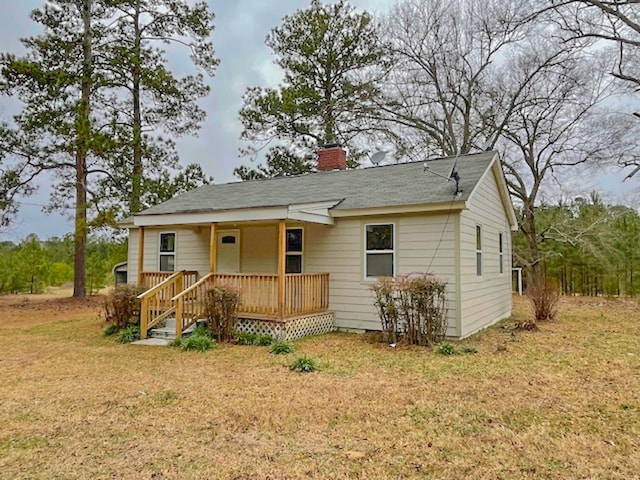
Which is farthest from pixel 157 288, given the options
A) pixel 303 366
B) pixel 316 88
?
pixel 316 88

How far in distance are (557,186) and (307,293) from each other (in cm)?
1551

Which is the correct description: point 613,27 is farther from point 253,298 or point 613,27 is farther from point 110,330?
point 110,330

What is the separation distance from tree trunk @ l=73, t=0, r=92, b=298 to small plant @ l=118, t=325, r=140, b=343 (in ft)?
28.5

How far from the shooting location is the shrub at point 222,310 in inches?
335

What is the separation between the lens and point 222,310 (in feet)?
28.2

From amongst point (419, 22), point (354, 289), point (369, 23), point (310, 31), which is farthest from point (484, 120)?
point (354, 289)

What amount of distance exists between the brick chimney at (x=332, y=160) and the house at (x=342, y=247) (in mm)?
2230

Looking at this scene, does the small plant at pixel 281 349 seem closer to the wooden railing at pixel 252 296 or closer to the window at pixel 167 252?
the wooden railing at pixel 252 296

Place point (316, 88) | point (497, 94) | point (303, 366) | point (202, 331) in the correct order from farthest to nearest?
point (316, 88)
point (497, 94)
point (202, 331)
point (303, 366)

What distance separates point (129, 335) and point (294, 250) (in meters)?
3.95

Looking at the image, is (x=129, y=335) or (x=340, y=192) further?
(x=340, y=192)

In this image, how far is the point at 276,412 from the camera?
466 cm

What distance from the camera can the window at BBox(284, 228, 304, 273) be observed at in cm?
1047

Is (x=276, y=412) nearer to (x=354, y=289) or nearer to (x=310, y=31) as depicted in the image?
(x=354, y=289)
